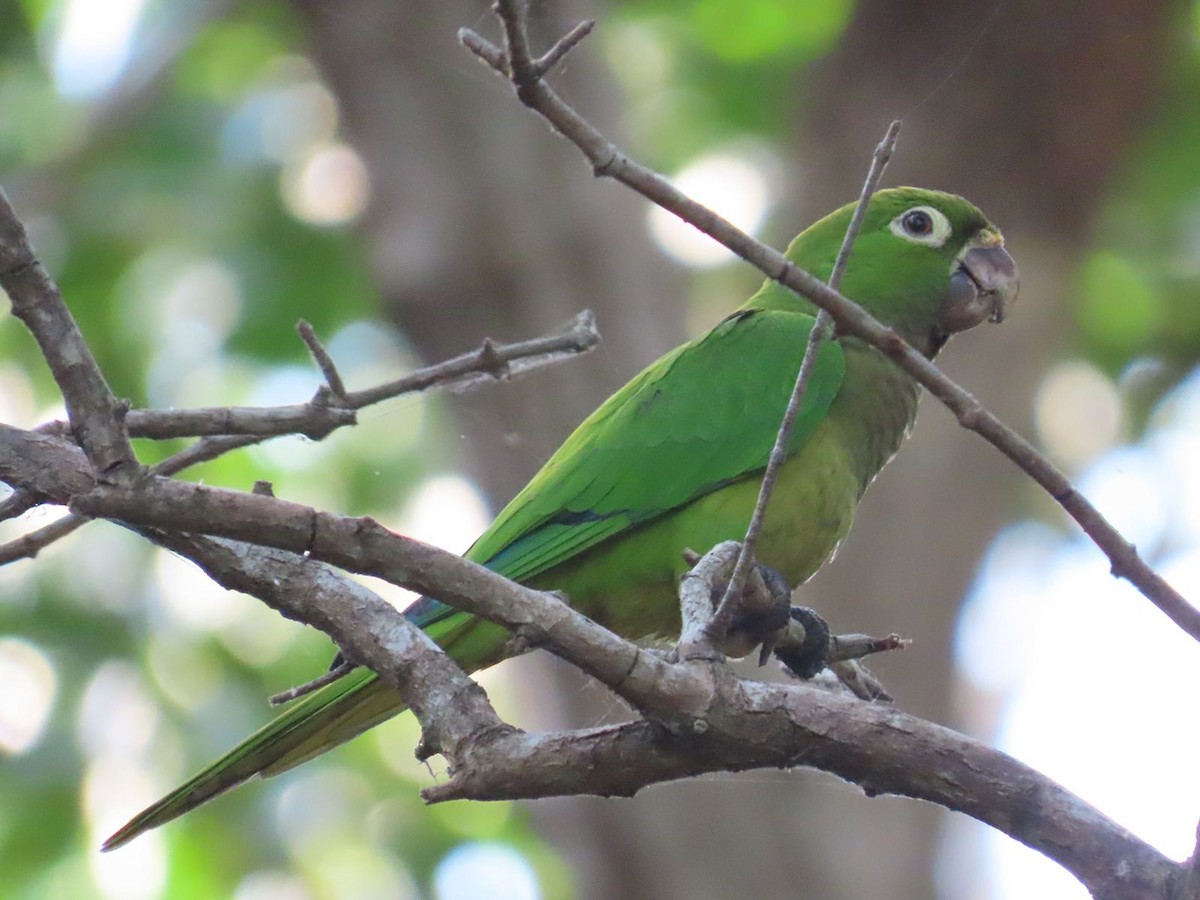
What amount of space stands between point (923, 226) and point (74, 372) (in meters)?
2.73

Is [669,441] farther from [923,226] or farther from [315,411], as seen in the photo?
[315,411]

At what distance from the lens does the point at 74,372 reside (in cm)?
164

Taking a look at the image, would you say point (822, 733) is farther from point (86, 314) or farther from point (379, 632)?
point (86, 314)

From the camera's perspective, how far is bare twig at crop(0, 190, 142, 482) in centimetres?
162

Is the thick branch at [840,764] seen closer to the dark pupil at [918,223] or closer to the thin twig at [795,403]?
the thin twig at [795,403]

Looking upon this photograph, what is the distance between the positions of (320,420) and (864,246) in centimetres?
210

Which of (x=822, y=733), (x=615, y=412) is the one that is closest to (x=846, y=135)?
(x=615, y=412)

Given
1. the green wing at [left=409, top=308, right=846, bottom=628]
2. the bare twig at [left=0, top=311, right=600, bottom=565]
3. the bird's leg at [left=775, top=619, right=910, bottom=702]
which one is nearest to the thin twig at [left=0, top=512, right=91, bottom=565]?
the bare twig at [left=0, top=311, right=600, bottom=565]

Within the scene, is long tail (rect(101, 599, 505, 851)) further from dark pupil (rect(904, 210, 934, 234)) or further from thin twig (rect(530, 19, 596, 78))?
dark pupil (rect(904, 210, 934, 234))

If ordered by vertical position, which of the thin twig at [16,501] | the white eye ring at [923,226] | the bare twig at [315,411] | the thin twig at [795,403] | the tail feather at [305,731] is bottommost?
the thin twig at [795,403]

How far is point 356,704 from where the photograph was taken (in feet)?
8.65

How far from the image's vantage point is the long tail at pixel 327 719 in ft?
8.17

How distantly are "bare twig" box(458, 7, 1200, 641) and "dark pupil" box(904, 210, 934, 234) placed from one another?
85.2 inches

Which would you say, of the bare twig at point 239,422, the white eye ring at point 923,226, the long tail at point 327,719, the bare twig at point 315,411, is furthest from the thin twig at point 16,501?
the white eye ring at point 923,226
